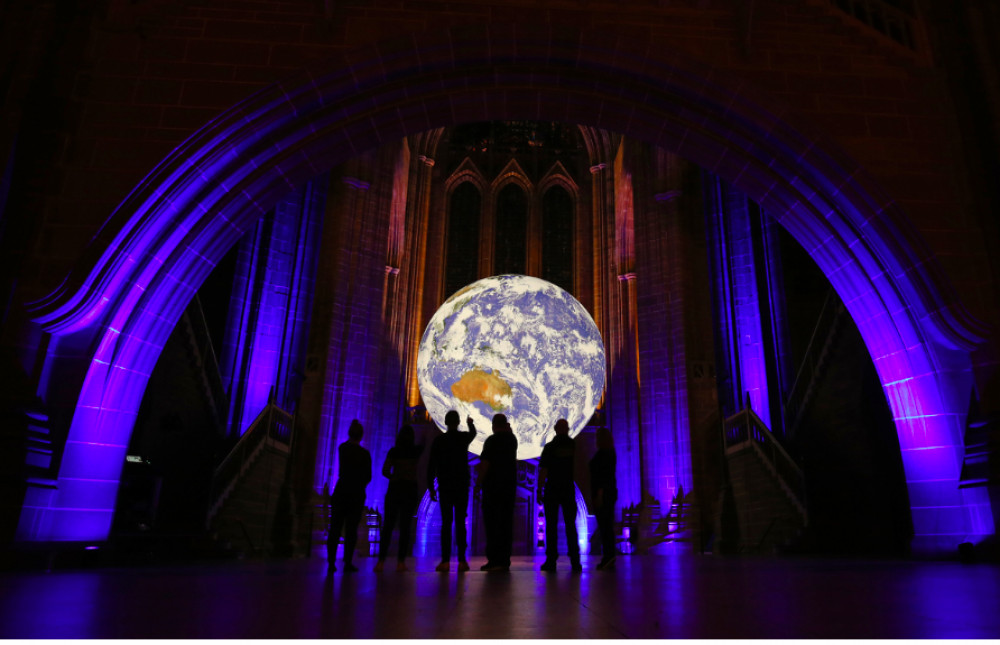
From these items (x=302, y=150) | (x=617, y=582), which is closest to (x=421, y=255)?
(x=302, y=150)

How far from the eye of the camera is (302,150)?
21.9 feet

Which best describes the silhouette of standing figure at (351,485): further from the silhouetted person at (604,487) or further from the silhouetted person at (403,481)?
the silhouetted person at (604,487)

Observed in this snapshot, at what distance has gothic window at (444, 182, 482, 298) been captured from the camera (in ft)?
72.0

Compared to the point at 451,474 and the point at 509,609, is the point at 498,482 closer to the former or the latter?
the point at 451,474

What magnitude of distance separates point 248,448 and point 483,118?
653 centimetres

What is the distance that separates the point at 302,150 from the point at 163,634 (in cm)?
574

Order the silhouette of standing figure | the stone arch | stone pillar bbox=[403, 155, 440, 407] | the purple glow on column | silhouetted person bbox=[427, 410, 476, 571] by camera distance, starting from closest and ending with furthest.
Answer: the silhouette of standing figure → silhouetted person bbox=[427, 410, 476, 571] → the stone arch → the purple glow on column → stone pillar bbox=[403, 155, 440, 407]

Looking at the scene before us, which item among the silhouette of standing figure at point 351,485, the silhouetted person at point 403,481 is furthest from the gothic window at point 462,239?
the silhouette of standing figure at point 351,485

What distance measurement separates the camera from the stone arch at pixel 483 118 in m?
5.69

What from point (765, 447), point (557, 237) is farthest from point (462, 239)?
point (765, 447)

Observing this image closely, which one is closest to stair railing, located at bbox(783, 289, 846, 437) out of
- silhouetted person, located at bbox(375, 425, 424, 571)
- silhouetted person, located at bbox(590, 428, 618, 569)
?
silhouetted person, located at bbox(590, 428, 618, 569)

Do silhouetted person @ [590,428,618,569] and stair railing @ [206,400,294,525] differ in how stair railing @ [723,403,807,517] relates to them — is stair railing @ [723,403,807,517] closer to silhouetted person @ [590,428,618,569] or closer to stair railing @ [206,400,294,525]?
silhouetted person @ [590,428,618,569]

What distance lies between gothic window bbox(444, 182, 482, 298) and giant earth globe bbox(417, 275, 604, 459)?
989cm

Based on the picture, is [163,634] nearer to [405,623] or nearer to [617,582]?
[405,623]
